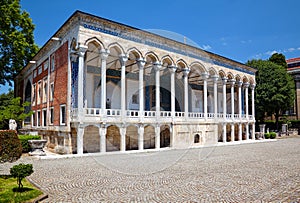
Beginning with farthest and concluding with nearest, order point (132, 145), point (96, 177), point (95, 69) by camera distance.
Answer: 1. point (95, 69)
2. point (132, 145)
3. point (96, 177)

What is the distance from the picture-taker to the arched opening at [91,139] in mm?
18375

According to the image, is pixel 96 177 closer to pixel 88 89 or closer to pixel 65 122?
pixel 65 122

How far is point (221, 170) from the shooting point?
1066 centimetres

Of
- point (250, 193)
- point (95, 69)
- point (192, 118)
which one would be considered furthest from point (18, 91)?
point (250, 193)

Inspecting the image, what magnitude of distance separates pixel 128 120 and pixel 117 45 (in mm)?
5442

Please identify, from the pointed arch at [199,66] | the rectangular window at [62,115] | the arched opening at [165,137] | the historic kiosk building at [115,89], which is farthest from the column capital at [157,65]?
the rectangular window at [62,115]

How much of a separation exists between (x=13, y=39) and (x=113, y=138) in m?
19.0

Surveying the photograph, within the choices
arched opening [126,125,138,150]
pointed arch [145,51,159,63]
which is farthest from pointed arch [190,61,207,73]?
arched opening [126,125,138,150]

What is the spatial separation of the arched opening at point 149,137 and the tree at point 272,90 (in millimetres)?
21675

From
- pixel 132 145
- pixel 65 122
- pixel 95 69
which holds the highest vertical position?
pixel 95 69

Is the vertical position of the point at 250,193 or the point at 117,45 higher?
the point at 117,45

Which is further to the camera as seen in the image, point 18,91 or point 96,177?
point 18,91

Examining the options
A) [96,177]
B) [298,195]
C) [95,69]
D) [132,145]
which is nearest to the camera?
[298,195]

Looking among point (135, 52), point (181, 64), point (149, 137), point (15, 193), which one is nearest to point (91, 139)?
point (149, 137)
